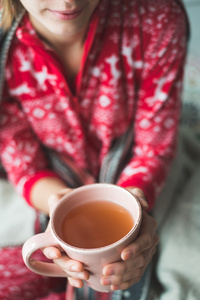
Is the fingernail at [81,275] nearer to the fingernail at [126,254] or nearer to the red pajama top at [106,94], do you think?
the fingernail at [126,254]

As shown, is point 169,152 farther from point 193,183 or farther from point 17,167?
point 17,167

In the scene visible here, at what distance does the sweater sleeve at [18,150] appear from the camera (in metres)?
0.82

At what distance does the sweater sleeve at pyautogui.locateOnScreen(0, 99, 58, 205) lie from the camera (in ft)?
2.68

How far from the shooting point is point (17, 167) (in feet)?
2.73

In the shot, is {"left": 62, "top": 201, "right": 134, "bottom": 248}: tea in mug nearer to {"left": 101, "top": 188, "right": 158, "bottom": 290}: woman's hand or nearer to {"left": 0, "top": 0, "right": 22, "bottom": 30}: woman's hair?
{"left": 101, "top": 188, "right": 158, "bottom": 290}: woman's hand

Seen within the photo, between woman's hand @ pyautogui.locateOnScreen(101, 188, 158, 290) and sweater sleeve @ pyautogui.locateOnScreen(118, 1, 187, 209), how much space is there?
0.57 feet

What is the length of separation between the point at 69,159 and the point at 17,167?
0.15m

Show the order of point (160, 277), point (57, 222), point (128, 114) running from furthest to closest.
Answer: point (128, 114)
point (160, 277)
point (57, 222)

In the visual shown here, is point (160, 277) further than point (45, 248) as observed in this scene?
Yes

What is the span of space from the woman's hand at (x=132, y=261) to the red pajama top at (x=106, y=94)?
179 millimetres

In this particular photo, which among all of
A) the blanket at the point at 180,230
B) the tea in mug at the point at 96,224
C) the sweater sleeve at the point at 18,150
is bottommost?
the blanket at the point at 180,230

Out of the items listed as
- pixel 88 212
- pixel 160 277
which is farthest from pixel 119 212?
pixel 160 277

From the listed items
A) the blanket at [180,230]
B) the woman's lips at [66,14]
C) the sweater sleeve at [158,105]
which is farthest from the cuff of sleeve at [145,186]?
Answer: the woman's lips at [66,14]

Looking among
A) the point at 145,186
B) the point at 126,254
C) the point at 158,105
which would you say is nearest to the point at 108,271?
the point at 126,254
